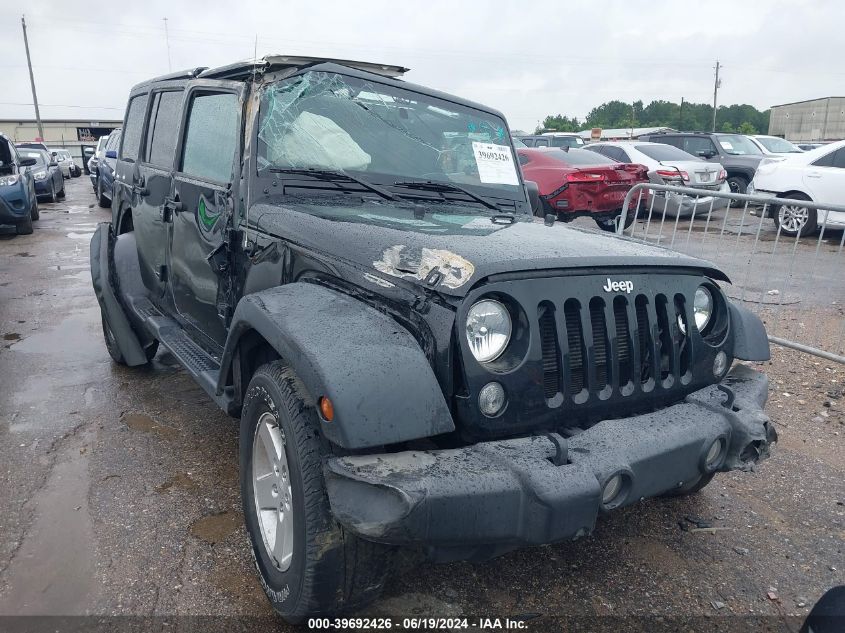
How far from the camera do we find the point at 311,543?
7.22ft

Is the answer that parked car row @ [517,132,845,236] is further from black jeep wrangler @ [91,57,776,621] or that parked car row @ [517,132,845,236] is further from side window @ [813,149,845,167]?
black jeep wrangler @ [91,57,776,621]

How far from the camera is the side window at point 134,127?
16.2 ft

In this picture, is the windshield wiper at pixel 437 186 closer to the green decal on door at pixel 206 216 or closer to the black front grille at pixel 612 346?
the green decal on door at pixel 206 216

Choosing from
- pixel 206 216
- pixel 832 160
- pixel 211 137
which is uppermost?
pixel 211 137

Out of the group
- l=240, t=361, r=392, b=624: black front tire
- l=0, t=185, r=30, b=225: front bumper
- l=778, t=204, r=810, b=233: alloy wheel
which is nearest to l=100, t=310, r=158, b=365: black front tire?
l=240, t=361, r=392, b=624: black front tire

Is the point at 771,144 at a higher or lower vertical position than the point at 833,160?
higher

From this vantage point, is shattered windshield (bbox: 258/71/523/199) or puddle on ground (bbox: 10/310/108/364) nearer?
shattered windshield (bbox: 258/71/523/199)

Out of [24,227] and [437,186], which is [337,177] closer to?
[437,186]

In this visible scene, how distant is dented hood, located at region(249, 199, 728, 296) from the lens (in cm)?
231

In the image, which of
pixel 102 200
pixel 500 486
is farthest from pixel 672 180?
pixel 102 200

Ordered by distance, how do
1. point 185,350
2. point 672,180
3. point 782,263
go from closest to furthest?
point 185,350, point 782,263, point 672,180

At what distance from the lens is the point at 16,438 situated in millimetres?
4020

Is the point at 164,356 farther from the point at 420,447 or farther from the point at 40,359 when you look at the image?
the point at 420,447

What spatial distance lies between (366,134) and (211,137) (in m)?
0.91
